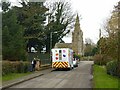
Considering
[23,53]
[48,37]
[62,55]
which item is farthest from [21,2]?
[23,53]

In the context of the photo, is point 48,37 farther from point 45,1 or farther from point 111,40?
point 111,40

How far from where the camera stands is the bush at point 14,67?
30.8 meters

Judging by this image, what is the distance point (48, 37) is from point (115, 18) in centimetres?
2696

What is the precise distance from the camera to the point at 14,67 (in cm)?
3431

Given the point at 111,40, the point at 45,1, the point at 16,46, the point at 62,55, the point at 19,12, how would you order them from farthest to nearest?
1. the point at 45,1
2. the point at 19,12
3. the point at 62,55
4. the point at 16,46
5. the point at 111,40

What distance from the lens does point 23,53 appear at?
A: 135 ft

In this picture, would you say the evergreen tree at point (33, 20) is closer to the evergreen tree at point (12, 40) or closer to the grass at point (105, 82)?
the evergreen tree at point (12, 40)

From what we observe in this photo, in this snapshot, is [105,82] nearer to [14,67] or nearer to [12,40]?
[14,67]

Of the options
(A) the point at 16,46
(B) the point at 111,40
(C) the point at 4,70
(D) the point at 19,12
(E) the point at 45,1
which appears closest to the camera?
(C) the point at 4,70

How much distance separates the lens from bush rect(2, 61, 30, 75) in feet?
101

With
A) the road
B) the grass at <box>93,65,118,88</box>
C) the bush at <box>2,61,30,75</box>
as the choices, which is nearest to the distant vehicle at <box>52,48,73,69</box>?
the bush at <box>2,61,30,75</box>

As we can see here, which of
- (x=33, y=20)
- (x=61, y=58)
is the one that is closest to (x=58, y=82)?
(x=61, y=58)

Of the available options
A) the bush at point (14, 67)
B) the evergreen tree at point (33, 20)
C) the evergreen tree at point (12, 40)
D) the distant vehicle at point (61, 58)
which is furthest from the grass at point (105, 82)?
the evergreen tree at point (33, 20)

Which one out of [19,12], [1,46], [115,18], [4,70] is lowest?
[4,70]
